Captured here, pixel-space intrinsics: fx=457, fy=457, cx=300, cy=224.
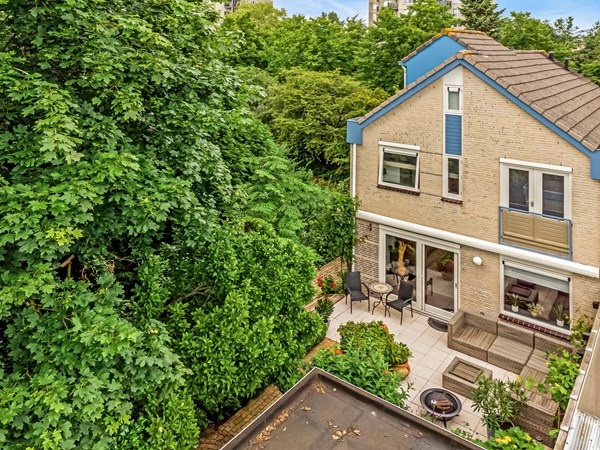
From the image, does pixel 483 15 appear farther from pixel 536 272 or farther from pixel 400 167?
pixel 536 272

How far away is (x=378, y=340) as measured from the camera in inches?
471

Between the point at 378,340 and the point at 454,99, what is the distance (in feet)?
23.2

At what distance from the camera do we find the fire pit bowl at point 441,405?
9.48 m

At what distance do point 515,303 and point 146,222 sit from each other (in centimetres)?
1046

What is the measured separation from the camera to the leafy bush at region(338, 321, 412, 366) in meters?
11.7

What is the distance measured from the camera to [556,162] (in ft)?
37.4

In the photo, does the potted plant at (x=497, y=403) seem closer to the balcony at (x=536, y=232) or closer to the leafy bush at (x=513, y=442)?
the leafy bush at (x=513, y=442)

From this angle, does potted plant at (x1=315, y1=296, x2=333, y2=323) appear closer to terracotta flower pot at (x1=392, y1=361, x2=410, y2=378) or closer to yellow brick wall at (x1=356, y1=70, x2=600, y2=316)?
terracotta flower pot at (x1=392, y1=361, x2=410, y2=378)

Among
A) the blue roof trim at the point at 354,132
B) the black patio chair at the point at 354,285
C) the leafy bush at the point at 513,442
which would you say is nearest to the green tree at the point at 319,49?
the blue roof trim at the point at 354,132

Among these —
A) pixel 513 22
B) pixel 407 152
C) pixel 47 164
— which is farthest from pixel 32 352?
pixel 513 22

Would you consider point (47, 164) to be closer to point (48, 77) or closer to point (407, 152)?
point (48, 77)

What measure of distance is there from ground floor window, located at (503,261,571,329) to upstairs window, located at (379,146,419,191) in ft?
12.1

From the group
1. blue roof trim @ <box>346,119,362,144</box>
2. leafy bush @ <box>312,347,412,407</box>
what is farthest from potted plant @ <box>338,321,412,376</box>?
blue roof trim @ <box>346,119,362,144</box>

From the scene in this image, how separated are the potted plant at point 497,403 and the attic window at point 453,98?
293 inches
